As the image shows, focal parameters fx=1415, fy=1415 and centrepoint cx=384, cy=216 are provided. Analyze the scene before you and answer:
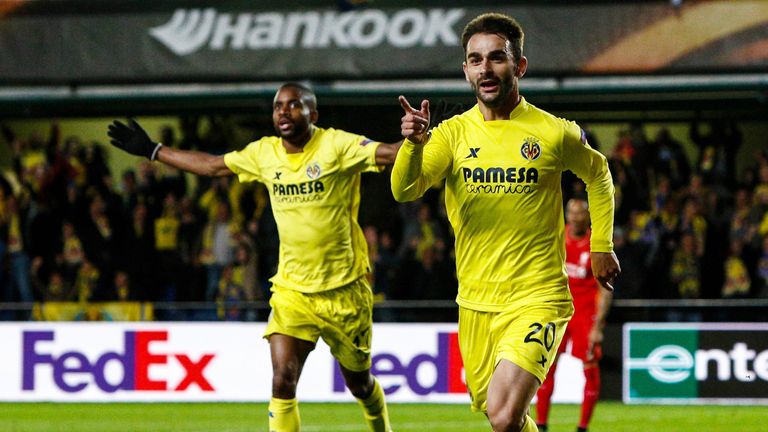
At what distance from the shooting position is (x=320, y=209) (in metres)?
8.82

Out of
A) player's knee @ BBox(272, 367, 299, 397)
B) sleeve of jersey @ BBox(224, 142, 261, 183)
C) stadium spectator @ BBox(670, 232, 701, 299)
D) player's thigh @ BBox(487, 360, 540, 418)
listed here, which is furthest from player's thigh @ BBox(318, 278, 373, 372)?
stadium spectator @ BBox(670, 232, 701, 299)

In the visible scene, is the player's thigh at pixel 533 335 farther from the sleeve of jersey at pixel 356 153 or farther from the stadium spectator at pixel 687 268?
the stadium spectator at pixel 687 268

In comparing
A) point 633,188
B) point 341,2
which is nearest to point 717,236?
point 633,188

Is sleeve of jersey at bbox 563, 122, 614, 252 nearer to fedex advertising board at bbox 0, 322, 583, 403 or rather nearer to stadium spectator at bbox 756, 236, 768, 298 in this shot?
fedex advertising board at bbox 0, 322, 583, 403

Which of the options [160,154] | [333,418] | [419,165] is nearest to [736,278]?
[333,418]

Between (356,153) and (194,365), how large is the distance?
668cm

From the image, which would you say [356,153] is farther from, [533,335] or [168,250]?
[168,250]

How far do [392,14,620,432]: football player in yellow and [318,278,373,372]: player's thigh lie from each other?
2.15 m

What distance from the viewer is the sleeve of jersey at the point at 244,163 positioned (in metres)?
9.06

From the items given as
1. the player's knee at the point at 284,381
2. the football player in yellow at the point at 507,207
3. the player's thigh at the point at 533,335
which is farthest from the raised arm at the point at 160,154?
the player's thigh at the point at 533,335

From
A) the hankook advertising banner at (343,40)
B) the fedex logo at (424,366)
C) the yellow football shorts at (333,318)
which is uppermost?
the hankook advertising banner at (343,40)

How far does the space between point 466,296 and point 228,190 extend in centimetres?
1180

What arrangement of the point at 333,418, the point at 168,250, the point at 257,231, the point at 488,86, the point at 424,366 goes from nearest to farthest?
the point at 488,86
the point at 333,418
the point at 424,366
the point at 257,231
the point at 168,250

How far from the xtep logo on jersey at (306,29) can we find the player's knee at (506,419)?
11.4m
